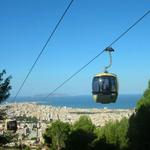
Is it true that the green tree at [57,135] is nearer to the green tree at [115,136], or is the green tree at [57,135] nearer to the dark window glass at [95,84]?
the green tree at [115,136]

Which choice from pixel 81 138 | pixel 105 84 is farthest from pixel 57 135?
pixel 105 84

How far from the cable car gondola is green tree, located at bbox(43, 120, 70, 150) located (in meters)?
32.6

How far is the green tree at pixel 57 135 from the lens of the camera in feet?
177

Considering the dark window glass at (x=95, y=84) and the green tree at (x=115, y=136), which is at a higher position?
the dark window glass at (x=95, y=84)

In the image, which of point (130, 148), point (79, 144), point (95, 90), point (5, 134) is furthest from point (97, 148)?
point (95, 90)

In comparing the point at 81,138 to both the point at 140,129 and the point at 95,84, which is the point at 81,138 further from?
the point at 95,84

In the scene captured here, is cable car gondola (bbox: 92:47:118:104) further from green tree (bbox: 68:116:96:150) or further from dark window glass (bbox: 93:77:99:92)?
green tree (bbox: 68:116:96:150)

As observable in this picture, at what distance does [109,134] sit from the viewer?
4812 centimetres

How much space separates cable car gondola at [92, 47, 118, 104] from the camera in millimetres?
19828

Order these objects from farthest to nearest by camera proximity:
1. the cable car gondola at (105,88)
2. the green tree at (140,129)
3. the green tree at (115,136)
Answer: the green tree at (115,136)
the green tree at (140,129)
the cable car gondola at (105,88)

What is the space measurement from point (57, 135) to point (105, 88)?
35337 millimetres

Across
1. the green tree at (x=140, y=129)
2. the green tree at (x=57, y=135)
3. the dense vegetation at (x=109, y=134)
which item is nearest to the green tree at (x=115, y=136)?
the dense vegetation at (x=109, y=134)

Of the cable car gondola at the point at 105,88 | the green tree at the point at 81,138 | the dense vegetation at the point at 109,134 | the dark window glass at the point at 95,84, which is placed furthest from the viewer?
the green tree at the point at 81,138

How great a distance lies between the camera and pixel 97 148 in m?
48.9
